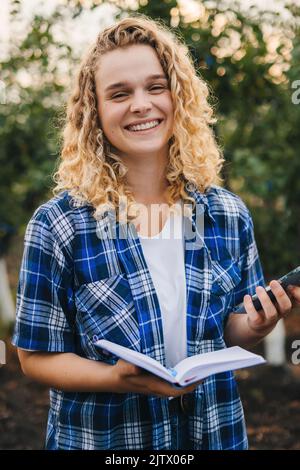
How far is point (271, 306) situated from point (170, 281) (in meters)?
0.27

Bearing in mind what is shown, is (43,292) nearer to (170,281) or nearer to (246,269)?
(170,281)

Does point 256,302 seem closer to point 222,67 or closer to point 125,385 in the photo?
point 125,385

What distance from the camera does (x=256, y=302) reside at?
153 centimetres

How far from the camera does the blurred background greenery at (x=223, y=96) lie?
2.82 metres

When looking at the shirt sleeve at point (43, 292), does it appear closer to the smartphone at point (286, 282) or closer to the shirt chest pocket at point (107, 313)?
the shirt chest pocket at point (107, 313)

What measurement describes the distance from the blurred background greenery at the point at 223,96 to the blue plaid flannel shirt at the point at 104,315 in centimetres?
132

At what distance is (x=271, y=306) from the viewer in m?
1.51

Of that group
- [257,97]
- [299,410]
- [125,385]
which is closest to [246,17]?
[257,97]

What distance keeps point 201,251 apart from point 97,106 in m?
0.50

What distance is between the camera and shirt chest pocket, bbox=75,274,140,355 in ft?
4.81

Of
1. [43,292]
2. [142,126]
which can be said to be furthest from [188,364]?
[142,126]

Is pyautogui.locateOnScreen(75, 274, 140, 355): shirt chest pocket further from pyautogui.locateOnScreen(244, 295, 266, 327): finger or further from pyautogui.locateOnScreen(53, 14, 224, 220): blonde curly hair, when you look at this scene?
pyautogui.locateOnScreen(244, 295, 266, 327): finger

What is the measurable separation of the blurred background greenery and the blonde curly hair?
3.16 feet

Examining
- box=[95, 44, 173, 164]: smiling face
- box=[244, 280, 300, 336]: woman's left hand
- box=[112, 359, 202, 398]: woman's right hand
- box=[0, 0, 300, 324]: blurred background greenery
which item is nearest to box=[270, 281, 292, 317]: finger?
box=[244, 280, 300, 336]: woman's left hand
